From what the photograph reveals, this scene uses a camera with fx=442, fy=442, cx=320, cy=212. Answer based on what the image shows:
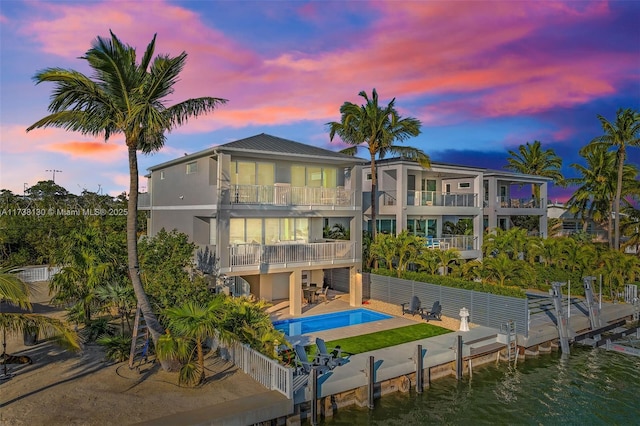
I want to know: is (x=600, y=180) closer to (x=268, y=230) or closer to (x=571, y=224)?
(x=571, y=224)

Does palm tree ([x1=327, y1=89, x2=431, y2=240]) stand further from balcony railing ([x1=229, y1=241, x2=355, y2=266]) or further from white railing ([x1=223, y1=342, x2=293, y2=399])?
white railing ([x1=223, y1=342, x2=293, y2=399])

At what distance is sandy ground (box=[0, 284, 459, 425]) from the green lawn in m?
4.76

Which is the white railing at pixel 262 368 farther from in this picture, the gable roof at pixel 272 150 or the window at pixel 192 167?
the window at pixel 192 167

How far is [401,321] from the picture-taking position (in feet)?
69.3

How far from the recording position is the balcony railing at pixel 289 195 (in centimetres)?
2071

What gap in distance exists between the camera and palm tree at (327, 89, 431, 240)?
26.0 metres

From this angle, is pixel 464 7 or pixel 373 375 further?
pixel 464 7

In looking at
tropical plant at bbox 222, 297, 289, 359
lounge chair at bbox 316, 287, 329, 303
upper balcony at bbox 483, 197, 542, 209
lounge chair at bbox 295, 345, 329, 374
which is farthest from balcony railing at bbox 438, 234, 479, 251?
tropical plant at bbox 222, 297, 289, 359

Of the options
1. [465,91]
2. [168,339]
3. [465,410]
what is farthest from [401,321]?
[465,91]

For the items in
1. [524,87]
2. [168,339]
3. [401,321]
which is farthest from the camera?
[524,87]

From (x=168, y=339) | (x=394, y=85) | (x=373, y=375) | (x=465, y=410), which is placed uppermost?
(x=394, y=85)

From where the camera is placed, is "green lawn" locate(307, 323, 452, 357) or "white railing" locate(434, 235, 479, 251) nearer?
"green lawn" locate(307, 323, 452, 357)

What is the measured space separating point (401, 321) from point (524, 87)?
61.7 ft

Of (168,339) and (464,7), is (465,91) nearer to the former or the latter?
(464,7)
